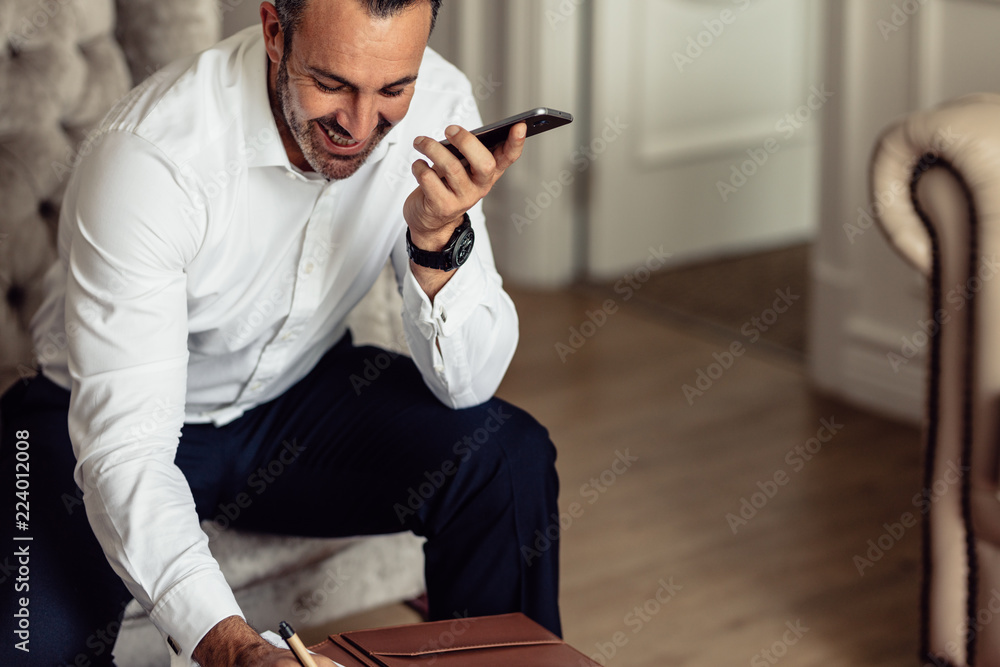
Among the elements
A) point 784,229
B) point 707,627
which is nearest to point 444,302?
point 707,627

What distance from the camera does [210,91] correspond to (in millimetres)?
1299

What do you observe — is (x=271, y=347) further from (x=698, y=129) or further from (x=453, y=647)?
(x=698, y=129)

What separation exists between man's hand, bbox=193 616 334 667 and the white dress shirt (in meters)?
0.01

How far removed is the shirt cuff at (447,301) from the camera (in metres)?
1.30

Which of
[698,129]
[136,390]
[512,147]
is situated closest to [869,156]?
[698,129]

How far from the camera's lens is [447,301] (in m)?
1.30

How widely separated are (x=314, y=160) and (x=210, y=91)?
0.14m

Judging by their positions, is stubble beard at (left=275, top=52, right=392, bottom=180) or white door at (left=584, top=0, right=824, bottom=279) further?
white door at (left=584, top=0, right=824, bottom=279)

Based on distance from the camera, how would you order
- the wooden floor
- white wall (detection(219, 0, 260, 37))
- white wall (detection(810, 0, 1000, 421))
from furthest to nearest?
white wall (detection(219, 0, 260, 37))
white wall (detection(810, 0, 1000, 421))
the wooden floor

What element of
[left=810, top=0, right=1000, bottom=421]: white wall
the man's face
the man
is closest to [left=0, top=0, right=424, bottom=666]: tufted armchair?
the man

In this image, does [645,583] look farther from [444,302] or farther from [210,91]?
[210,91]

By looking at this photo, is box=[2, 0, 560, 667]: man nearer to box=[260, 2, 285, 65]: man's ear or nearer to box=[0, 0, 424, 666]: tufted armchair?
box=[260, 2, 285, 65]: man's ear

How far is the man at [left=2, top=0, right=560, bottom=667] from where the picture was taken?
116 centimetres

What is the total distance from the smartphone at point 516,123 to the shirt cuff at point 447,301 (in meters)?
0.17
